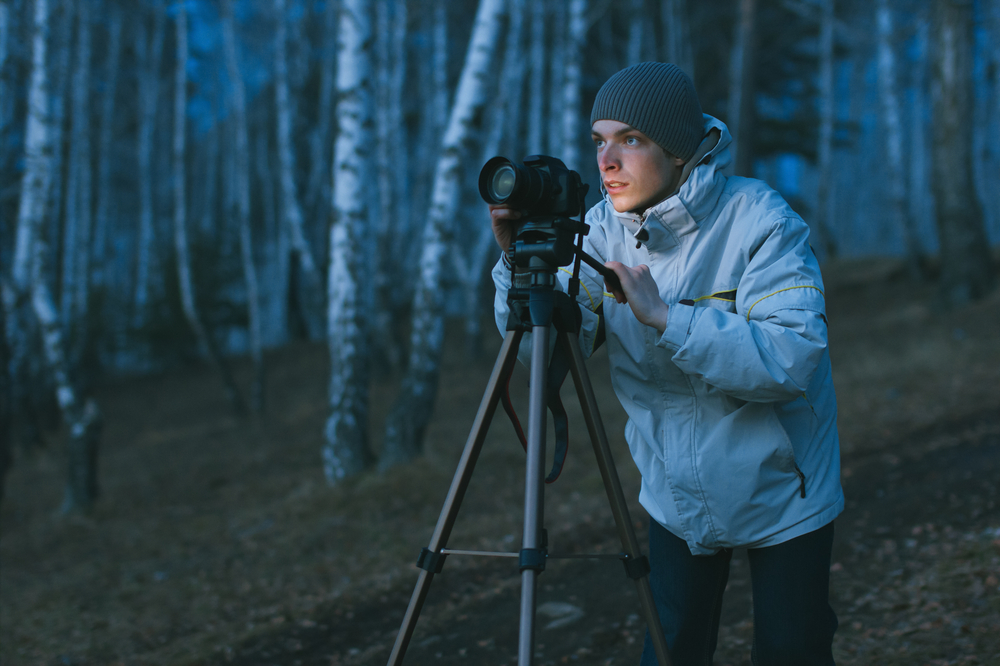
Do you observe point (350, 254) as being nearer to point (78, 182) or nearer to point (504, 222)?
point (504, 222)

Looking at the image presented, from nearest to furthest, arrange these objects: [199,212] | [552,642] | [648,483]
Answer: [648,483]
[552,642]
[199,212]

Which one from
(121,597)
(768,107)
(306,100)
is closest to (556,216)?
(121,597)

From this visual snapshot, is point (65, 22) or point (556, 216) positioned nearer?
point (556, 216)

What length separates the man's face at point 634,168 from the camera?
1.87 metres

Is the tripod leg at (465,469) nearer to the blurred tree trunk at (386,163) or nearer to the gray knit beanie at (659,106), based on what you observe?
the gray knit beanie at (659,106)

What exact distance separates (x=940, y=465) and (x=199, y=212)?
26332mm

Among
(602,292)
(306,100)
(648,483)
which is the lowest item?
(648,483)

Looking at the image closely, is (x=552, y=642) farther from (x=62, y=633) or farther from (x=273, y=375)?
(x=273, y=375)

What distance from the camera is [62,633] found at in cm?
455

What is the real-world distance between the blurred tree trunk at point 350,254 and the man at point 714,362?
17.3 ft

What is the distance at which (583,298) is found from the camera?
205 cm

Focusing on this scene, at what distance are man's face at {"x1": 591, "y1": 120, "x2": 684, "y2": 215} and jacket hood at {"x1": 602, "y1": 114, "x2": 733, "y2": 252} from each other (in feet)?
0.15

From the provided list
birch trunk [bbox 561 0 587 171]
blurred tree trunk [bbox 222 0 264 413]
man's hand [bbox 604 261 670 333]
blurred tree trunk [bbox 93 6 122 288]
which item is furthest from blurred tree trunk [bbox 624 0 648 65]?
man's hand [bbox 604 261 670 333]

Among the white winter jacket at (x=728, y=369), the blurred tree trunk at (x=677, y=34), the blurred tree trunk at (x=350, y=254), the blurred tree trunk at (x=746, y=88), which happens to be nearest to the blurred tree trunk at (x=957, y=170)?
the blurred tree trunk at (x=746, y=88)
